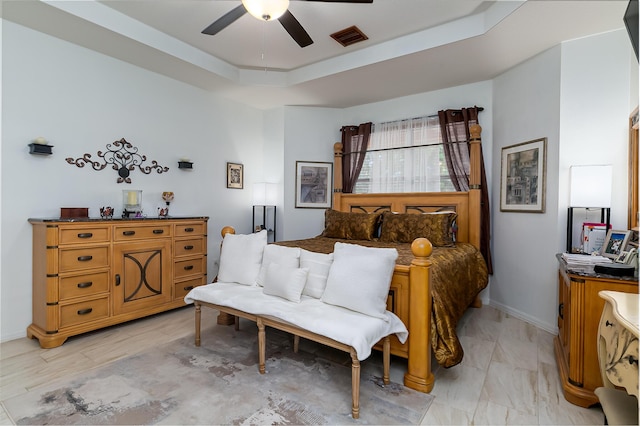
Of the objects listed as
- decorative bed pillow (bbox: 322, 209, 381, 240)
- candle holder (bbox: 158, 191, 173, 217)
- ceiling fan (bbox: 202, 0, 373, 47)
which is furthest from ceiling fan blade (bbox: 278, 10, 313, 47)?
candle holder (bbox: 158, 191, 173, 217)

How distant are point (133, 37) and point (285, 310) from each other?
3007mm

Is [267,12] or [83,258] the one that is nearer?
[267,12]

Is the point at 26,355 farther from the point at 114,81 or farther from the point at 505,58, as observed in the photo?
the point at 505,58

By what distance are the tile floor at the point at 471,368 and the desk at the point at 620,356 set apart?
0.67 meters

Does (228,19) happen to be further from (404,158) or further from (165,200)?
(404,158)

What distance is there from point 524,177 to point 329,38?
261 cm

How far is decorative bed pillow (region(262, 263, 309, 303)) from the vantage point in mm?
2348

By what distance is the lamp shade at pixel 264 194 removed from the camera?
5.03 m

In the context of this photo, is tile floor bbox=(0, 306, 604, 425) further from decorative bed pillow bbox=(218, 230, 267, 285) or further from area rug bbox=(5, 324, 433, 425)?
decorative bed pillow bbox=(218, 230, 267, 285)

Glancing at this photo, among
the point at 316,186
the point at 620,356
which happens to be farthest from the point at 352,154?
the point at 620,356

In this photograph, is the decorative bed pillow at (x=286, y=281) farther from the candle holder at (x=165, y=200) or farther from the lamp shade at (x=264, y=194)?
the lamp shade at (x=264, y=194)

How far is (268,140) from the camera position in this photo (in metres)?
5.36

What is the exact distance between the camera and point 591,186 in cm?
257

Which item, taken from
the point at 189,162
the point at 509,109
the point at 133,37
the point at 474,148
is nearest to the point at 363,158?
the point at 474,148
